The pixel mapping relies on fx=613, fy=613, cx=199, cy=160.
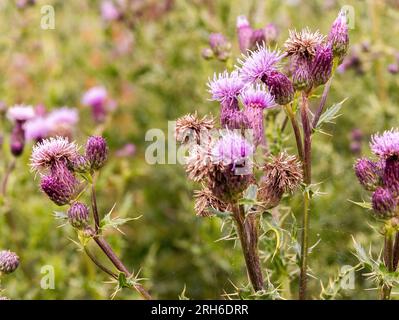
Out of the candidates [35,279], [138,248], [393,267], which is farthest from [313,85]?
[138,248]

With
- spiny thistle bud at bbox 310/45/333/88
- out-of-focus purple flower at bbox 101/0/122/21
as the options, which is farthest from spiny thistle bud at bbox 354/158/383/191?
out-of-focus purple flower at bbox 101/0/122/21

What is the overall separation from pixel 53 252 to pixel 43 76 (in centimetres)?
190

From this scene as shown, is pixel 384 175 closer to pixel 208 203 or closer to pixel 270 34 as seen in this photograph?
pixel 208 203

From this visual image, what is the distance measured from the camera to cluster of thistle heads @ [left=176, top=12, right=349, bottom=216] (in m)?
1.84

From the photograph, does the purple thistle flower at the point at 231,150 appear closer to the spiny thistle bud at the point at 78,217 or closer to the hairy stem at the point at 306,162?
the hairy stem at the point at 306,162

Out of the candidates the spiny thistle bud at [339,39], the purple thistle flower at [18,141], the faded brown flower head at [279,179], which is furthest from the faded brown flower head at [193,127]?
the purple thistle flower at [18,141]

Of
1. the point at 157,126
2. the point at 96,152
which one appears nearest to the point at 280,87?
the point at 96,152

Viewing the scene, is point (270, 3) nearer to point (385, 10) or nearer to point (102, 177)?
point (385, 10)

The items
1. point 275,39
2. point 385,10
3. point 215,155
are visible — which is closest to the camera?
point 215,155

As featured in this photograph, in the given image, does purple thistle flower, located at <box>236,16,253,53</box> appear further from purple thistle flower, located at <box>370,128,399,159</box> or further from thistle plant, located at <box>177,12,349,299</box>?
purple thistle flower, located at <box>370,128,399,159</box>

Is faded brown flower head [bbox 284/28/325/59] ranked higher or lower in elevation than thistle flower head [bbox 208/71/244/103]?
higher

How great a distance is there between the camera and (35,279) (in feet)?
11.5

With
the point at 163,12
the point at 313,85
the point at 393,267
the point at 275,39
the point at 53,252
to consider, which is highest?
the point at 163,12

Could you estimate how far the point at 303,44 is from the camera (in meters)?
2.09
